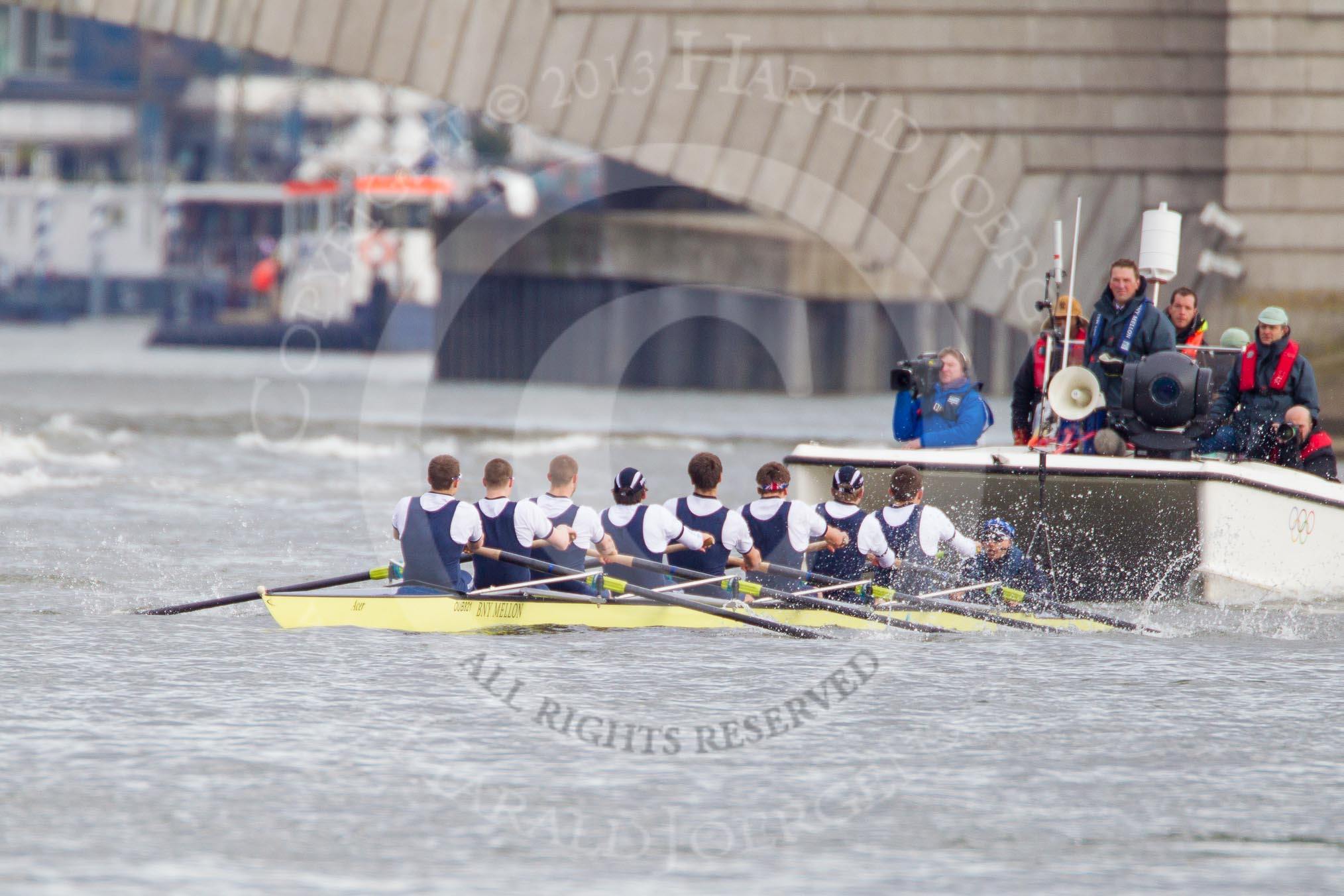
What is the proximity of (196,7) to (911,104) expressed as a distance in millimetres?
8261

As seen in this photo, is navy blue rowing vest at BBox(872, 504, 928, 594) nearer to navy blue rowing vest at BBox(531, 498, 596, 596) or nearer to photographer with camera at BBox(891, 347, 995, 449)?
photographer with camera at BBox(891, 347, 995, 449)

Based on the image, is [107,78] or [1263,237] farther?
[107,78]

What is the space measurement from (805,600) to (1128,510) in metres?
2.34

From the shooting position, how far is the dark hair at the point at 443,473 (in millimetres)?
14273

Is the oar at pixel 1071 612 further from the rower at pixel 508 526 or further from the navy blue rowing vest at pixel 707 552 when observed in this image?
the rower at pixel 508 526

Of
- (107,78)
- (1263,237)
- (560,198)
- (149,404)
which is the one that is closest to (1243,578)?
(1263,237)

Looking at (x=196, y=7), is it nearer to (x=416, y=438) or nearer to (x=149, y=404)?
(x=416, y=438)

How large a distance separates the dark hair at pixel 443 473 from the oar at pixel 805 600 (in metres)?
1.24

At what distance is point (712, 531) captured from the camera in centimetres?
1512

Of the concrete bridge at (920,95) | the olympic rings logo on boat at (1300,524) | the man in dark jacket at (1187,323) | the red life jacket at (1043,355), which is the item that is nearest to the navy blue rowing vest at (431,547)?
the red life jacket at (1043,355)

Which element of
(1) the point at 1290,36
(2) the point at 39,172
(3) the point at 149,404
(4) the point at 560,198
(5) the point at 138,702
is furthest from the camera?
(2) the point at 39,172

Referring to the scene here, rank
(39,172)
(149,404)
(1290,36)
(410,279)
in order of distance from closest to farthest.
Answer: (1290,36)
(149,404)
(410,279)
(39,172)

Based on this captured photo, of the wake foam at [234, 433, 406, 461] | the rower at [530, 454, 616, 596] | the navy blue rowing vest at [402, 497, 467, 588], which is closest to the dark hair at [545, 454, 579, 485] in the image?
the rower at [530, 454, 616, 596]

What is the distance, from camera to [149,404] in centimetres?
4022
